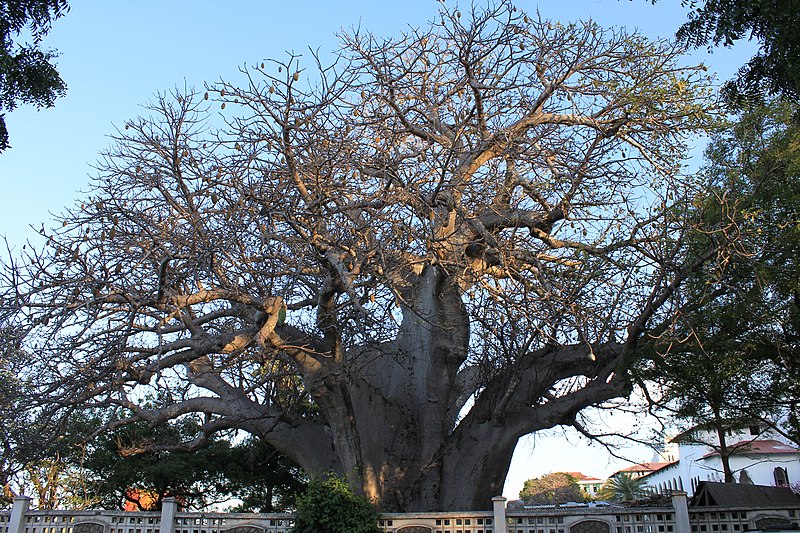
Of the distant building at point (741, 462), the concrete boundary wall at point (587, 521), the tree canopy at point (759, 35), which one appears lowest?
the concrete boundary wall at point (587, 521)

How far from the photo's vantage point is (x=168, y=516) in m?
9.27

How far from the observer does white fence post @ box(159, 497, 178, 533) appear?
9.21 m

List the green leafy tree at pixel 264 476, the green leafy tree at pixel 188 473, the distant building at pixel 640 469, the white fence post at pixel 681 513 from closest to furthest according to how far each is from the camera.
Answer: the white fence post at pixel 681 513 < the distant building at pixel 640 469 < the green leafy tree at pixel 188 473 < the green leafy tree at pixel 264 476

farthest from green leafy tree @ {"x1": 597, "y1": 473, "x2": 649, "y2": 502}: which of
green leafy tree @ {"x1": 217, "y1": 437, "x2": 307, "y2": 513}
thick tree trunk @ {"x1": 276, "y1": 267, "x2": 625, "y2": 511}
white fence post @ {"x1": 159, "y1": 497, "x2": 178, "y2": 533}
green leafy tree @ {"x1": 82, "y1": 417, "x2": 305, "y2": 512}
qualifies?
white fence post @ {"x1": 159, "y1": 497, "x2": 178, "y2": 533}

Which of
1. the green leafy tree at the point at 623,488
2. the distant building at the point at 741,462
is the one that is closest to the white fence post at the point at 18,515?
the distant building at the point at 741,462

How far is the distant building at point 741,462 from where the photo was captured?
18.4 m

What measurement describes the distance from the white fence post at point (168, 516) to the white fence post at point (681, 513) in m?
6.45

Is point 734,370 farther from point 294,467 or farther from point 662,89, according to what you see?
point 294,467

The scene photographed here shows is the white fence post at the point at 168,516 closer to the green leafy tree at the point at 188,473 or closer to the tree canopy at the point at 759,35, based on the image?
the green leafy tree at the point at 188,473

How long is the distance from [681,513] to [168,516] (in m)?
6.57

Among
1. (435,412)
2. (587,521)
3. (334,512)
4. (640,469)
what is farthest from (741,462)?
(334,512)

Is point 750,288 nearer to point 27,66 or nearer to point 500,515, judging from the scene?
point 500,515

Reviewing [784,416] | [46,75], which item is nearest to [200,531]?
[46,75]

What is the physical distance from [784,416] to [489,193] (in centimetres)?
679
